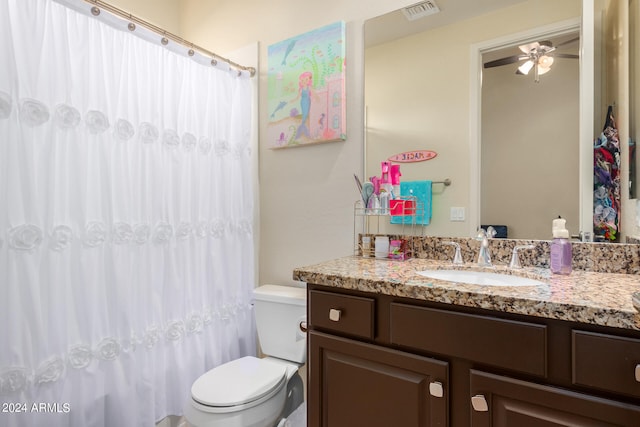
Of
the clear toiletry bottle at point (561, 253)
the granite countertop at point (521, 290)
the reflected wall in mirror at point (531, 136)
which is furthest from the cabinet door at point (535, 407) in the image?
the reflected wall in mirror at point (531, 136)

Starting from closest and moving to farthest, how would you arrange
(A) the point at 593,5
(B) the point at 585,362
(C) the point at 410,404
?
(B) the point at 585,362, (C) the point at 410,404, (A) the point at 593,5

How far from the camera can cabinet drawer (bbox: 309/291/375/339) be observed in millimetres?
1090

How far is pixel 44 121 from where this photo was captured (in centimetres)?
125

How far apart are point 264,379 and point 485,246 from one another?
1061 mm

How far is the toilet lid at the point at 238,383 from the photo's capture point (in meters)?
1.33

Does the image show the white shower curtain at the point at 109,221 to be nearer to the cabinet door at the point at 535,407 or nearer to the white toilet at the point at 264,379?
the white toilet at the point at 264,379

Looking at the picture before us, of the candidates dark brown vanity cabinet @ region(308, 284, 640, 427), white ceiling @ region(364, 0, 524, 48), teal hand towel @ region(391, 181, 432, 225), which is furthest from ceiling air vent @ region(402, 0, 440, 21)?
dark brown vanity cabinet @ region(308, 284, 640, 427)

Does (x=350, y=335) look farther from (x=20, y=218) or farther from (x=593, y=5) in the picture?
(x=593, y=5)

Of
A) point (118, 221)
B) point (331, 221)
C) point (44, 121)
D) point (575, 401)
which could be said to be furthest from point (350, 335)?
point (44, 121)

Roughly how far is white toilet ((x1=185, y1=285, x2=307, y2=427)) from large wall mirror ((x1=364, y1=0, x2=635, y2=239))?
820mm

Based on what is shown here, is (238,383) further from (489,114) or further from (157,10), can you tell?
(157,10)

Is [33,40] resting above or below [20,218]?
above

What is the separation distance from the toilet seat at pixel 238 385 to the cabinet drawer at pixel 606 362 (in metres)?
1.07

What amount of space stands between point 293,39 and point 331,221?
1026 millimetres
